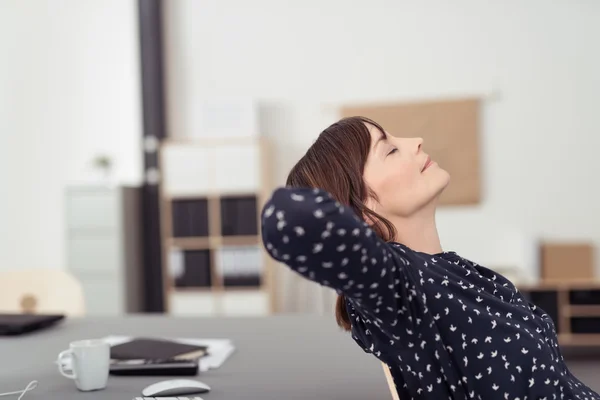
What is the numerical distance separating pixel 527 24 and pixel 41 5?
11.7 ft

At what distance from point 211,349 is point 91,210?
10.1 ft

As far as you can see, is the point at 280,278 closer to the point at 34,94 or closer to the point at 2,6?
the point at 34,94

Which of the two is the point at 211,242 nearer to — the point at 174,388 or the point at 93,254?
the point at 93,254

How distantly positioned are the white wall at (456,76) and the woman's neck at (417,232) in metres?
3.39

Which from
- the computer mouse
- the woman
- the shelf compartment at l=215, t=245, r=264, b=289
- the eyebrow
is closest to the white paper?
the computer mouse

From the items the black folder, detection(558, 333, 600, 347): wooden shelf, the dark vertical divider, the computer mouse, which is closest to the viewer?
the computer mouse

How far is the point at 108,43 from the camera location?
5.05 meters

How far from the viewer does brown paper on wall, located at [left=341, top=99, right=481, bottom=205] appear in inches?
182

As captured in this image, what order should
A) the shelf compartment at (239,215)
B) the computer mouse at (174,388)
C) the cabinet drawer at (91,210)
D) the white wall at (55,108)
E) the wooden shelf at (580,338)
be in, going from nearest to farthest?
1. the computer mouse at (174,388)
2. the wooden shelf at (580,338)
3. the cabinet drawer at (91,210)
4. the shelf compartment at (239,215)
5. the white wall at (55,108)

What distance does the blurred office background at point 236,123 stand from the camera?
4.54 meters

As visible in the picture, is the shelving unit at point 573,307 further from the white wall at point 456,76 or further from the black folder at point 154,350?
the black folder at point 154,350

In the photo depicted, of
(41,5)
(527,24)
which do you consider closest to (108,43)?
(41,5)

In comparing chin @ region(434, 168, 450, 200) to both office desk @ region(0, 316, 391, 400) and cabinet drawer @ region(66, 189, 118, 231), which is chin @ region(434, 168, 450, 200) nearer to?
office desk @ region(0, 316, 391, 400)

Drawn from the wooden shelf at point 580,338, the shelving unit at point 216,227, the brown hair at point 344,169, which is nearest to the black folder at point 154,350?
the brown hair at point 344,169
